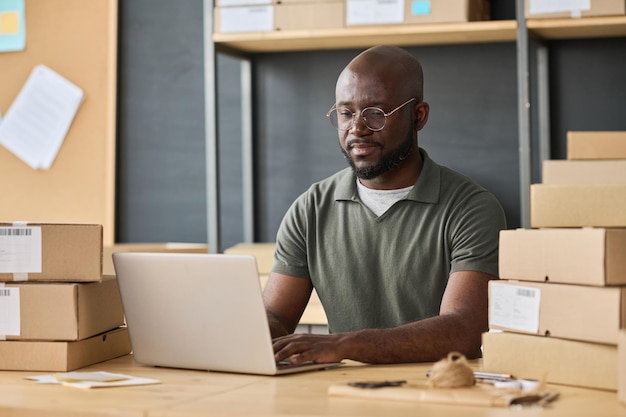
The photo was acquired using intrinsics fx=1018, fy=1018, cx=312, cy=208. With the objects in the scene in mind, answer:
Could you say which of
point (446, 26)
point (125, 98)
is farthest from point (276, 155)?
point (446, 26)

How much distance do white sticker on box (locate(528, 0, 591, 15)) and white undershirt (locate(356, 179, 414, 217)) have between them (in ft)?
2.85

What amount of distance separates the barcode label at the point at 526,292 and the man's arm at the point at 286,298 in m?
0.73

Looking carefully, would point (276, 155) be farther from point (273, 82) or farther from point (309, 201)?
point (309, 201)

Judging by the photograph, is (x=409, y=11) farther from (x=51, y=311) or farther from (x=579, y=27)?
(x=51, y=311)

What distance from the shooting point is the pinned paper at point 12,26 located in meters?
3.83

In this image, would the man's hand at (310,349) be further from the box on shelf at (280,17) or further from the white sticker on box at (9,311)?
the box on shelf at (280,17)

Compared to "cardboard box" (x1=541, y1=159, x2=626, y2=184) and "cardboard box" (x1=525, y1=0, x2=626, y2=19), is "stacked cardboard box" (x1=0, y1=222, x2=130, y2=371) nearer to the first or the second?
"cardboard box" (x1=541, y1=159, x2=626, y2=184)

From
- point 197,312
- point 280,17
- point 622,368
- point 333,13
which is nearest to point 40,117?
point 280,17

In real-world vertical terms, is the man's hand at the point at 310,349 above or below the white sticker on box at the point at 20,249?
below

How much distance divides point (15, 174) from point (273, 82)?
3.40ft

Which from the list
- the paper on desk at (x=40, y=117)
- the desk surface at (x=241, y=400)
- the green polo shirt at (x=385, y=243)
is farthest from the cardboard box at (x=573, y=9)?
the paper on desk at (x=40, y=117)

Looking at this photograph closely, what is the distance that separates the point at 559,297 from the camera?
1586mm

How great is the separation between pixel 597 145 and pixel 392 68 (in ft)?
2.16

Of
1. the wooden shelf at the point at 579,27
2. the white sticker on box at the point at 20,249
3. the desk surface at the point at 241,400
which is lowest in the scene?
the desk surface at the point at 241,400
